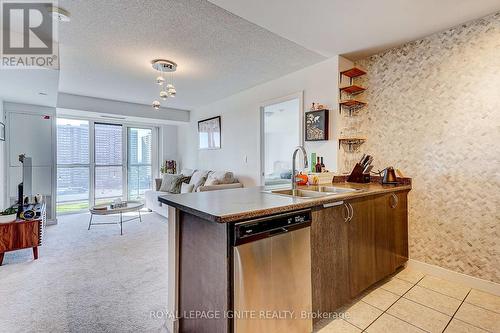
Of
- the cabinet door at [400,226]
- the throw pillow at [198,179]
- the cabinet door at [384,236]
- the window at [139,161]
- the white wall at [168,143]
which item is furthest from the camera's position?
the white wall at [168,143]

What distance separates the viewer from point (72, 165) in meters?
5.47

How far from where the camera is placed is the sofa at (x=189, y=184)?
4344 mm

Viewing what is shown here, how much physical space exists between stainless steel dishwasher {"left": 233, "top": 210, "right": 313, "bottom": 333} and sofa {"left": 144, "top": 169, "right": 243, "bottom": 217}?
2698 millimetres

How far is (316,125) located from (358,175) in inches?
30.4

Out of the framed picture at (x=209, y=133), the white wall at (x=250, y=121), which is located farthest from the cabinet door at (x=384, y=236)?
the framed picture at (x=209, y=133)

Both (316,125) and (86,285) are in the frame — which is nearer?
(86,285)

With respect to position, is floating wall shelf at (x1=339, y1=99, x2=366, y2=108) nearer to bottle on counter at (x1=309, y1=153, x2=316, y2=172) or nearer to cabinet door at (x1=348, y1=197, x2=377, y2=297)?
bottle on counter at (x1=309, y1=153, x2=316, y2=172)

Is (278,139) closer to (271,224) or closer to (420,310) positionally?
(420,310)

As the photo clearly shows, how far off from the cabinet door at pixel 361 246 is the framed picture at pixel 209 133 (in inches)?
139

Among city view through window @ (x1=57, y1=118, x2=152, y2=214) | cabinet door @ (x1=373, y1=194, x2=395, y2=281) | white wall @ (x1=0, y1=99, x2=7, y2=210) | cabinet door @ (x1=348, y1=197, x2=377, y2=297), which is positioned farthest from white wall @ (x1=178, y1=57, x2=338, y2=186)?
white wall @ (x1=0, y1=99, x2=7, y2=210)

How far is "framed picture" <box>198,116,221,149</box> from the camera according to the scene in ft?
16.6

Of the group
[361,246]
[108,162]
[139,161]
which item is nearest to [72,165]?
[108,162]

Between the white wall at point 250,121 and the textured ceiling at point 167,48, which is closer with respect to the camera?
the textured ceiling at point 167,48

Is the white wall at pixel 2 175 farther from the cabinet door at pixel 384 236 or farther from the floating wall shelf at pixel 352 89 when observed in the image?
the cabinet door at pixel 384 236
